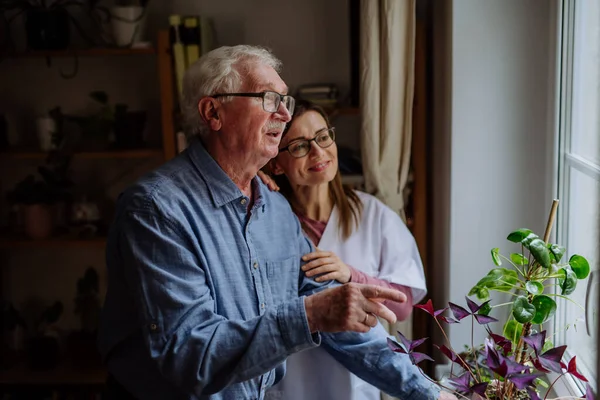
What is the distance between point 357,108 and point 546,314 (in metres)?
1.41

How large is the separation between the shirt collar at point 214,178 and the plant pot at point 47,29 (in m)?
1.49

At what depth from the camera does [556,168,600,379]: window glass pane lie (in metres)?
1.92

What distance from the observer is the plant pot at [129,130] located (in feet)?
9.84

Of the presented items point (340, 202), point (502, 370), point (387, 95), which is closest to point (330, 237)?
point (340, 202)

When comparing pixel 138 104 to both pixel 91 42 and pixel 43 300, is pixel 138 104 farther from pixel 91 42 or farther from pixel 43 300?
pixel 43 300

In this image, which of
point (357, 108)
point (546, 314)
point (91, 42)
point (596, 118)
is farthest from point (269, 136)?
point (91, 42)

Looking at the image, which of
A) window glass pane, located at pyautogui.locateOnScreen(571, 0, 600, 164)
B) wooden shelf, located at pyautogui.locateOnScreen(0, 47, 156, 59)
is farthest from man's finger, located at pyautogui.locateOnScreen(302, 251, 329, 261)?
wooden shelf, located at pyautogui.locateOnScreen(0, 47, 156, 59)

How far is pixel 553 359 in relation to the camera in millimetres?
1379

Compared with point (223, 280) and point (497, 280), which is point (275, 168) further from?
point (497, 280)

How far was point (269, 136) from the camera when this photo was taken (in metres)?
1.70

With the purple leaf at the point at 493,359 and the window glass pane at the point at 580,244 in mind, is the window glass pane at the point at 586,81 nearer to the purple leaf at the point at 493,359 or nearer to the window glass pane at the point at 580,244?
the window glass pane at the point at 580,244

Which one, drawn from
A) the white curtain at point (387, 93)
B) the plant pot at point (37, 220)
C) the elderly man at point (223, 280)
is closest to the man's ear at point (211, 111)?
the elderly man at point (223, 280)

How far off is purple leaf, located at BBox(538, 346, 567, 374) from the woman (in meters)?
0.66

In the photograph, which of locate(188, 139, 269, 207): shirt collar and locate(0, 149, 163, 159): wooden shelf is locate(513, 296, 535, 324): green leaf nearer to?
locate(188, 139, 269, 207): shirt collar
